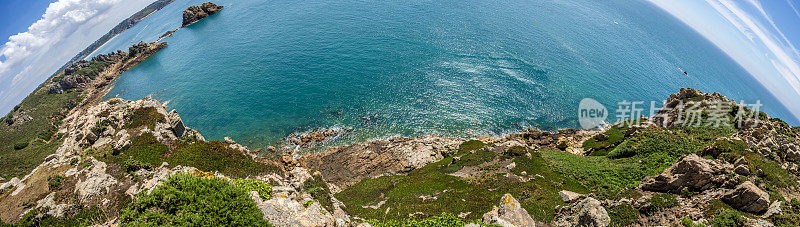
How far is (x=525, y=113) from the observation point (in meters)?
59.3

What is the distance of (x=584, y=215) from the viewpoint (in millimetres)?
19047

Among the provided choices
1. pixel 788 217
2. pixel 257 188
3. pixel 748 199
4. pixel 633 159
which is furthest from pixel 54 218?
pixel 633 159

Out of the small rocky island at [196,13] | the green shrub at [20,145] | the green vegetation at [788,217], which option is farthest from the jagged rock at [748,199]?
the small rocky island at [196,13]

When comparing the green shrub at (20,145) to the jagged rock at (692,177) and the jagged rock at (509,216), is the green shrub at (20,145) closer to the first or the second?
the jagged rock at (509,216)

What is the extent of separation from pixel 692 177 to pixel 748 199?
11.5 feet

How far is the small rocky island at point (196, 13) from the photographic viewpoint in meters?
156

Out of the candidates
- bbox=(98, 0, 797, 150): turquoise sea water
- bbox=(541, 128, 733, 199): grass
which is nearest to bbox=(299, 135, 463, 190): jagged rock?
bbox=(98, 0, 797, 150): turquoise sea water

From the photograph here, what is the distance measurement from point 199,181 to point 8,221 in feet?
62.0

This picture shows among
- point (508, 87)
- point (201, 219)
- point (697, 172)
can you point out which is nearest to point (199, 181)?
point (201, 219)

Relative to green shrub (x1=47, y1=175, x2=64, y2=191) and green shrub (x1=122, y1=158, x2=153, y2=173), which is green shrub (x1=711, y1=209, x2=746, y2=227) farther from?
green shrub (x1=47, y1=175, x2=64, y2=191)

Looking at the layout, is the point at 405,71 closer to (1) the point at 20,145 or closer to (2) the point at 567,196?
(2) the point at 567,196

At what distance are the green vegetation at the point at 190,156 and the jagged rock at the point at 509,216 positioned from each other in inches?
981

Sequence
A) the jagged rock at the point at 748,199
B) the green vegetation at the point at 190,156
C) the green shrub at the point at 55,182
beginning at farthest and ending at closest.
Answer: the green vegetation at the point at 190,156 → the green shrub at the point at 55,182 → the jagged rock at the point at 748,199

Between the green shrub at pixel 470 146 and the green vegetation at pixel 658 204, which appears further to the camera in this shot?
the green shrub at pixel 470 146
